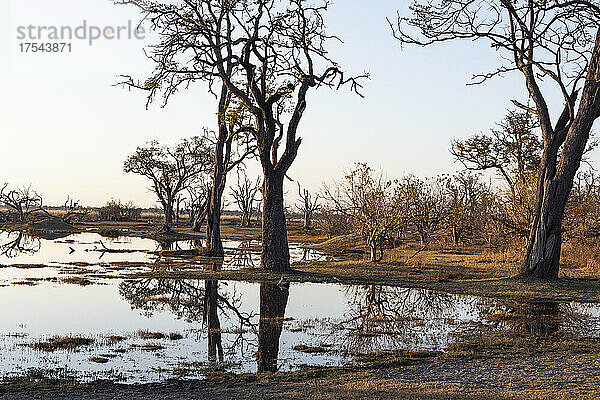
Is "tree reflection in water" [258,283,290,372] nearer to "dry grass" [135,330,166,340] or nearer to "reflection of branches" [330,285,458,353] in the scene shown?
"reflection of branches" [330,285,458,353]

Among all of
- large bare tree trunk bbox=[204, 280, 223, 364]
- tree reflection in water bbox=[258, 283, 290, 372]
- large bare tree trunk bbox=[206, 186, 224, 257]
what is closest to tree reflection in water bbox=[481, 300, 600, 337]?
tree reflection in water bbox=[258, 283, 290, 372]

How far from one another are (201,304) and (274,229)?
724cm

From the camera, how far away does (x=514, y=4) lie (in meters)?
22.2

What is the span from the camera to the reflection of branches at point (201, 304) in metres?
11.7

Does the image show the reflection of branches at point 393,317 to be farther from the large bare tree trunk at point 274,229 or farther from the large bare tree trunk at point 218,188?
the large bare tree trunk at point 218,188

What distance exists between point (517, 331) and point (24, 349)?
989cm

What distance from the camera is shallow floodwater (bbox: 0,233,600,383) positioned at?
32.1 feet

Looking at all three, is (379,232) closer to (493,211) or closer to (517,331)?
(493,211)

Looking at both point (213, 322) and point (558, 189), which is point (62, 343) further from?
point (558, 189)

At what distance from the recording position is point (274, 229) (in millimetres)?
22969

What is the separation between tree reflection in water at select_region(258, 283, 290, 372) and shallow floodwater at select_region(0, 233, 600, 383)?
0.03 metres

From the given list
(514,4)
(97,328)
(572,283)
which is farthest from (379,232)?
(97,328)

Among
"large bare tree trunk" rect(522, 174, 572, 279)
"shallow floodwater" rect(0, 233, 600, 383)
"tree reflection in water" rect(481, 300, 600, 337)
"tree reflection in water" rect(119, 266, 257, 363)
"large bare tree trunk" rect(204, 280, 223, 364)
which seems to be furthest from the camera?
"large bare tree trunk" rect(522, 174, 572, 279)

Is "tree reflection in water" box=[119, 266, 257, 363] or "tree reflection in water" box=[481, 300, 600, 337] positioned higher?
"tree reflection in water" box=[119, 266, 257, 363]
